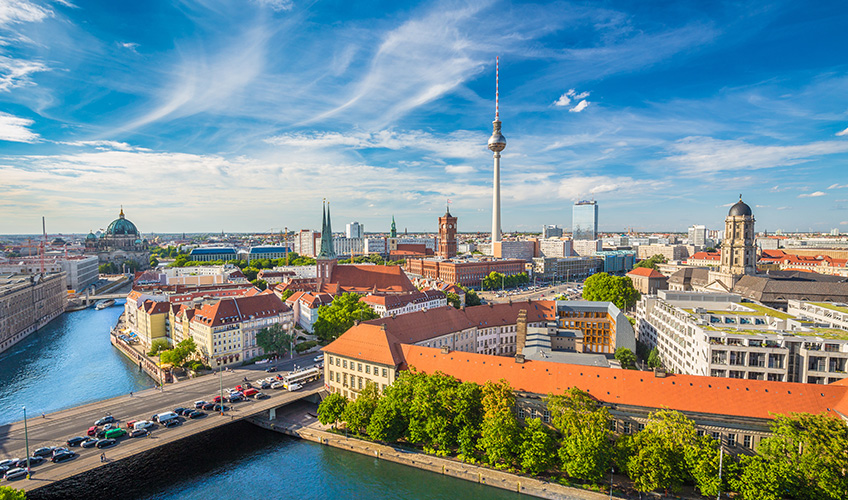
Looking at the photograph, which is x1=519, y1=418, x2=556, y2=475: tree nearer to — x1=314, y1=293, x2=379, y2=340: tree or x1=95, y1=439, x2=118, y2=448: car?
x1=95, y1=439, x2=118, y2=448: car

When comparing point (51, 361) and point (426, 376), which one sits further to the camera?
point (51, 361)

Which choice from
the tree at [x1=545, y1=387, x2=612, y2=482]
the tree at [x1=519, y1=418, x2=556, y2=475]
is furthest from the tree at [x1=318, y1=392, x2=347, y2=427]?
the tree at [x1=545, y1=387, x2=612, y2=482]

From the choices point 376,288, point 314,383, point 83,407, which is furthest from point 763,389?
point 376,288

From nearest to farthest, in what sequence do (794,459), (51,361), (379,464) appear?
(794,459)
(379,464)
(51,361)

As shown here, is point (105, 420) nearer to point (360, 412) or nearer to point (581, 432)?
point (360, 412)

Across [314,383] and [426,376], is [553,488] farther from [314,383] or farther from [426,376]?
[314,383]

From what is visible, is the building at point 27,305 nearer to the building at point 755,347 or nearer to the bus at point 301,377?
→ the bus at point 301,377
